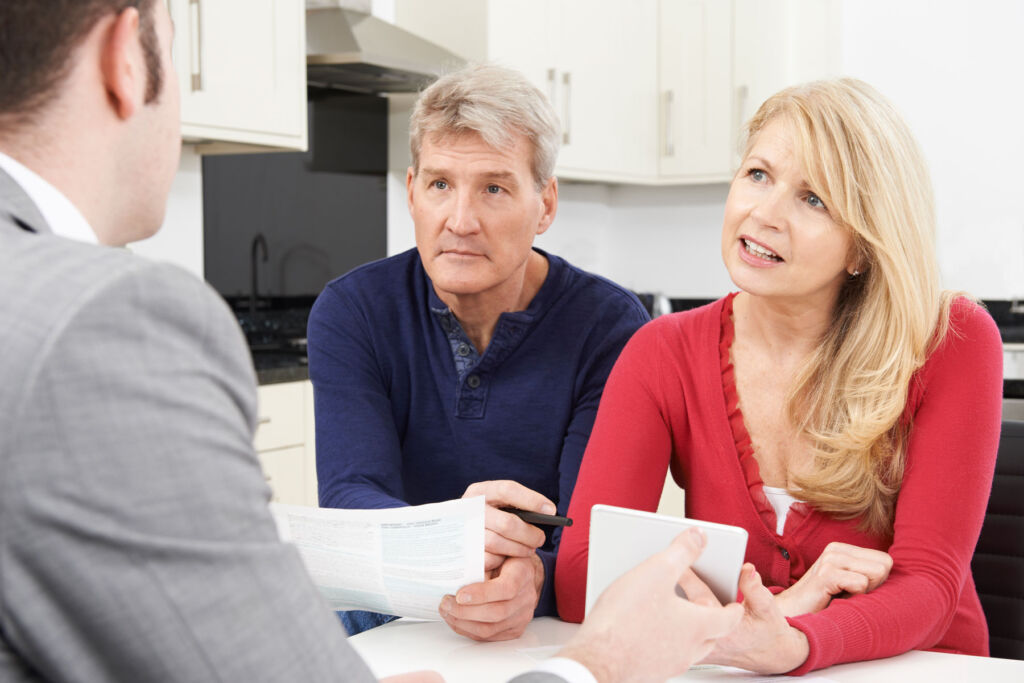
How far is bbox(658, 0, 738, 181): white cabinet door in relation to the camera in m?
4.48

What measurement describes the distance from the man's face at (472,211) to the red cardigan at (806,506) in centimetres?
26

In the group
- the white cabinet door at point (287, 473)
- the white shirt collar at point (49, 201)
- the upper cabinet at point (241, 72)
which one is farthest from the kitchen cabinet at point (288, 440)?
the white shirt collar at point (49, 201)

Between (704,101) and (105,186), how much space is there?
413cm

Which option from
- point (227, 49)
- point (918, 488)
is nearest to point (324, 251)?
point (227, 49)

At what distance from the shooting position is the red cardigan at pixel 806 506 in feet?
4.25

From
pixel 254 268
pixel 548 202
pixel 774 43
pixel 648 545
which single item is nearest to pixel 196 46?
pixel 254 268

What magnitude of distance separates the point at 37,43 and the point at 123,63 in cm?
5

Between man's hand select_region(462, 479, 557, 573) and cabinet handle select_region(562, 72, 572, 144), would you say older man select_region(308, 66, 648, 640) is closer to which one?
man's hand select_region(462, 479, 557, 573)

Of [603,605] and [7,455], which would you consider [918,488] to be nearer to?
[603,605]

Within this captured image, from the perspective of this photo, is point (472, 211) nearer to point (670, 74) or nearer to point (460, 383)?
point (460, 383)

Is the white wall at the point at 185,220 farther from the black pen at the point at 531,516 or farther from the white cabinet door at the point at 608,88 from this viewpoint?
the black pen at the point at 531,516

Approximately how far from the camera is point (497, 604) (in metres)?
1.18

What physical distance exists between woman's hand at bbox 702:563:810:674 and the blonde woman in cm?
18

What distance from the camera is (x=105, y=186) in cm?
67
